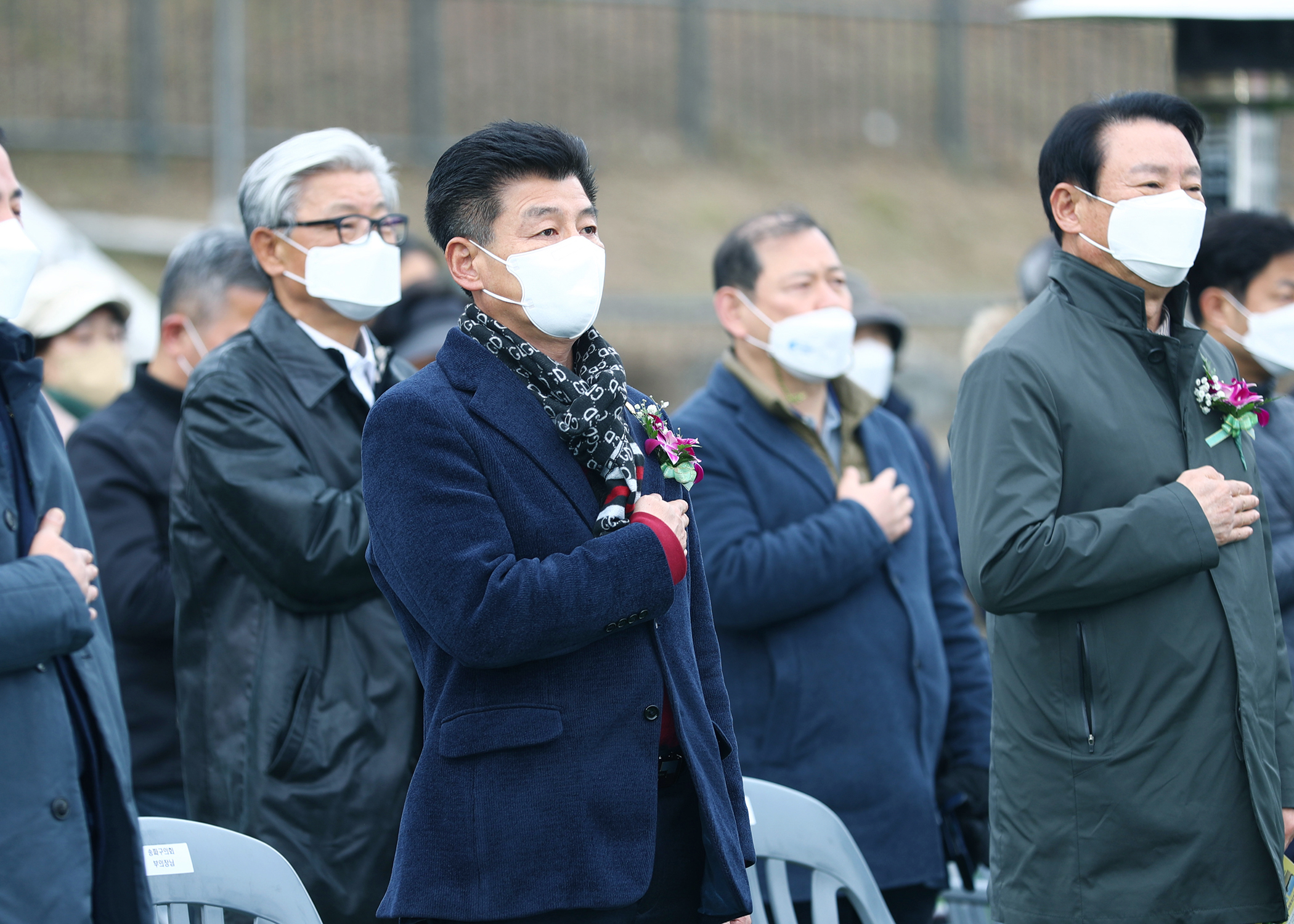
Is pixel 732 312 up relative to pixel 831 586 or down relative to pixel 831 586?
up

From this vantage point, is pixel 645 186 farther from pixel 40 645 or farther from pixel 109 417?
pixel 40 645

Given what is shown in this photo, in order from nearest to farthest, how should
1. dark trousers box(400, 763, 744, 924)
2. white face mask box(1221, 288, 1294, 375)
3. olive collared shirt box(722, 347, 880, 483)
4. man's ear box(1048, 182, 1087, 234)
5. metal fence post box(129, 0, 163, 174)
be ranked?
dark trousers box(400, 763, 744, 924) → man's ear box(1048, 182, 1087, 234) → olive collared shirt box(722, 347, 880, 483) → white face mask box(1221, 288, 1294, 375) → metal fence post box(129, 0, 163, 174)

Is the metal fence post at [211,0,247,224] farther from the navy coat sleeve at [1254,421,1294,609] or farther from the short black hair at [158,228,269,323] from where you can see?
the navy coat sleeve at [1254,421,1294,609]

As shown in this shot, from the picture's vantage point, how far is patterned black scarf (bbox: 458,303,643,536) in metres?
2.53

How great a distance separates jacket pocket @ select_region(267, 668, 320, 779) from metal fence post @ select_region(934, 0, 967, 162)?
1569 centimetres

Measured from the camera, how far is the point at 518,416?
2.54 m

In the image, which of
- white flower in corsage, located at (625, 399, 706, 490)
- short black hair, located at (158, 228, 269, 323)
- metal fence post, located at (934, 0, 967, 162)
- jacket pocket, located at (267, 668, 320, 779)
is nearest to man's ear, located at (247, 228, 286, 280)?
short black hair, located at (158, 228, 269, 323)

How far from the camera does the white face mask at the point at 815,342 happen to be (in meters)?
4.08

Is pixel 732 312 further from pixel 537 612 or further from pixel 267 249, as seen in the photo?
pixel 537 612

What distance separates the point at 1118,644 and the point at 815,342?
146 centimetres

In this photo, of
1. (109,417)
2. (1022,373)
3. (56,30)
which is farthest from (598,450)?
(56,30)

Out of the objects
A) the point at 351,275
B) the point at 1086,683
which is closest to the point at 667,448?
the point at 1086,683

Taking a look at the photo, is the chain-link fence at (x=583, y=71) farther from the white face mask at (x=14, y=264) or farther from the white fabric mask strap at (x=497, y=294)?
the white fabric mask strap at (x=497, y=294)

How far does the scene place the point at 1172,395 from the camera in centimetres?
301
